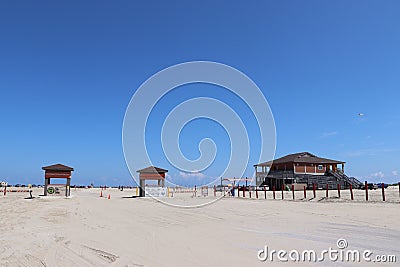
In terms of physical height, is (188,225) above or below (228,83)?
below

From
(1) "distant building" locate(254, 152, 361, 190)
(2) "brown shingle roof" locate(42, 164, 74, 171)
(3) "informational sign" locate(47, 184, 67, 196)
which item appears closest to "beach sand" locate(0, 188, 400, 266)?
(2) "brown shingle roof" locate(42, 164, 74, 171)

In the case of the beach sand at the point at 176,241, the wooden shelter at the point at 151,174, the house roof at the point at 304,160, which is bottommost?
the beach sand at the point at 176,241

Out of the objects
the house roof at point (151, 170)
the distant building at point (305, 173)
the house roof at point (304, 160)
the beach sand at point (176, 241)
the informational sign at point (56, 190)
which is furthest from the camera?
the house roof at point (304, 160)

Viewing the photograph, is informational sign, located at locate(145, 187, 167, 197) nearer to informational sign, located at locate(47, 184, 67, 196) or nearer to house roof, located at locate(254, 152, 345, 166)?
informational sign, located at locate(47, 184, 67, 196)

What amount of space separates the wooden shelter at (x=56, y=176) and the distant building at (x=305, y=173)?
26284mm

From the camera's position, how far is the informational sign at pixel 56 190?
30922mm

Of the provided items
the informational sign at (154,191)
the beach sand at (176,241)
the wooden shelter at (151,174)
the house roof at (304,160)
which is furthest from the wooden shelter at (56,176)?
the house roof at (304,160)

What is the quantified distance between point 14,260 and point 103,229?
3.90 meters

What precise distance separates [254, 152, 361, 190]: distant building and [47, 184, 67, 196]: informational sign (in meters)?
26.6

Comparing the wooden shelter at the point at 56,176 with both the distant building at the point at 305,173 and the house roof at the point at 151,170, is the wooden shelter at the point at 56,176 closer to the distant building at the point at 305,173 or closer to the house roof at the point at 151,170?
the house roof at the point at 151,170

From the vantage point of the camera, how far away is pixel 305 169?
47.4 m

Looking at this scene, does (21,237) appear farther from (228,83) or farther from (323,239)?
(228,83)

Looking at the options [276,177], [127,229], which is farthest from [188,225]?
[276,177]

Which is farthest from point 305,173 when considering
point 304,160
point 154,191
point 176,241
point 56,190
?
point 176,241
